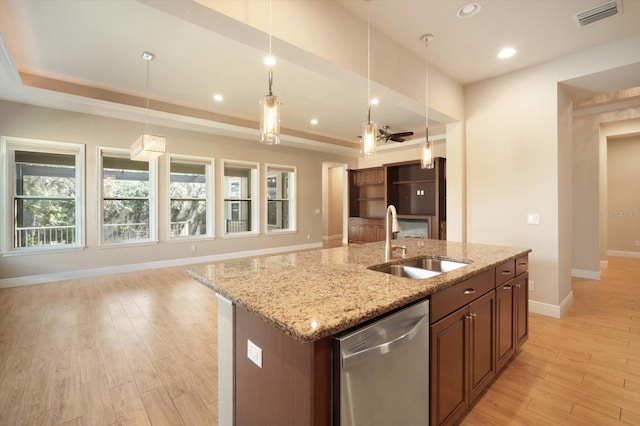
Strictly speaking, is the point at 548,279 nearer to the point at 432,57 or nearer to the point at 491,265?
the point at 491,265

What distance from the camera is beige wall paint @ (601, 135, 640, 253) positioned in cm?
636

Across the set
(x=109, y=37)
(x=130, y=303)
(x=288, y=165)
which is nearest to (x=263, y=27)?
(x=109, y=37)

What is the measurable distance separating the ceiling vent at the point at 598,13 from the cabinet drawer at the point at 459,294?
2.42m

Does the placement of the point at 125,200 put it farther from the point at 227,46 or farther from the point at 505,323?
the point at 505,323

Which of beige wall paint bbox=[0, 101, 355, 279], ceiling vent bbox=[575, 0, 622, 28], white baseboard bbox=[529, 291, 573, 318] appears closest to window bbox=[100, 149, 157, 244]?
beige wall paint bbox=[0, 101, 355, 279]

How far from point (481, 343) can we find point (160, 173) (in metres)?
6.02

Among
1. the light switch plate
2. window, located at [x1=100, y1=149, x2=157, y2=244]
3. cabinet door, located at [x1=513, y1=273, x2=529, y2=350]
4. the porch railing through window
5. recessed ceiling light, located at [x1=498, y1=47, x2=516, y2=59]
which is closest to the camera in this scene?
the light switch plate

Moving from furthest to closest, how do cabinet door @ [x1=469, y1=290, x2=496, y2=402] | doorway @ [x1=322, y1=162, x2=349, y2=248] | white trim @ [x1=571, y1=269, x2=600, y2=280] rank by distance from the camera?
doorway @ [x1=322, y1=162, x2=349, y2=248] < white trim @ [x1=571, y1=269, x2=600, y2=280] < cabinet door @ [x1=469, y1=290, x2=496, y2=402]

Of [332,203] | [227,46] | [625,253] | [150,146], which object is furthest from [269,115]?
[332,203]

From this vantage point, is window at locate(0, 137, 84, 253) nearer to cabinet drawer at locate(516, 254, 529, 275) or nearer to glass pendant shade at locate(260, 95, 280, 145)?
glass pendant shade at locate(260, 95, 280, 145)

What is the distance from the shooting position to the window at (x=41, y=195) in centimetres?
445

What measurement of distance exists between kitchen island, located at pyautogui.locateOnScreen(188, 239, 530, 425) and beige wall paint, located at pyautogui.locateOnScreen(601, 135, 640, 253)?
720cm

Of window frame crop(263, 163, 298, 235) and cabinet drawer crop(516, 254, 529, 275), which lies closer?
cabinet drawer crop(516, 254, 529, 275)

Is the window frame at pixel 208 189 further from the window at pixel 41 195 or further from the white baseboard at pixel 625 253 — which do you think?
the white baseboard at pixel 625 253
